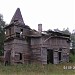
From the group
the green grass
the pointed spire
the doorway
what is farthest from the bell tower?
the green grass

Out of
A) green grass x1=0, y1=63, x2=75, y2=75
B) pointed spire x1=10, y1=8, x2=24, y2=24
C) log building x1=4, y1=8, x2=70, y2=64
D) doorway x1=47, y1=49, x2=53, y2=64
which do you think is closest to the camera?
green grass x1=0, y1=63, x2=75, y2=75

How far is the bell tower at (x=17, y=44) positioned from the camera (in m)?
40.7

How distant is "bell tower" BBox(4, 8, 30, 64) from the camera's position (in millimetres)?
40688

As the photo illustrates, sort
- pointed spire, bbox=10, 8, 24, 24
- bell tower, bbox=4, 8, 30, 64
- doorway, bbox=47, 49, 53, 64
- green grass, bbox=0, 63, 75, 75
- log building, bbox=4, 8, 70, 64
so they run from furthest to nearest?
pointed spire, bbox=10, 8, 24, 24, doorway, bbox=47, 49, 53, 64, log building, bbox=4, 8, 70, 64, bell tower, bbox=4, 8, 30, 64, green grass, bbox=0, 63, 75, 75

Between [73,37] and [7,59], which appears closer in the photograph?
[7,59]

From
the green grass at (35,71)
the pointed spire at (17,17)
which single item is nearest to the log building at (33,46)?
the pointed spire at (17,17)

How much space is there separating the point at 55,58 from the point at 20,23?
9509 millimetres

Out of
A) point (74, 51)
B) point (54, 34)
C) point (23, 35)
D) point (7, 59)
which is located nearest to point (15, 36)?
point (23, 35)

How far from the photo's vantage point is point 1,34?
61.2 metres

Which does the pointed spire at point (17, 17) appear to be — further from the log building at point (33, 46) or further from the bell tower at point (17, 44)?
the bell tower at point (17, 44)

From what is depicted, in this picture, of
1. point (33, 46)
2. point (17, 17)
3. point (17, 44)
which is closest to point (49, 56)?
point (33, 46)

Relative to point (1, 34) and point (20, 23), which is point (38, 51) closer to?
point (20, 23)

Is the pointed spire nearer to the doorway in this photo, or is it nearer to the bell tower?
the bell tower

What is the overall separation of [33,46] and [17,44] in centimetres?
324
